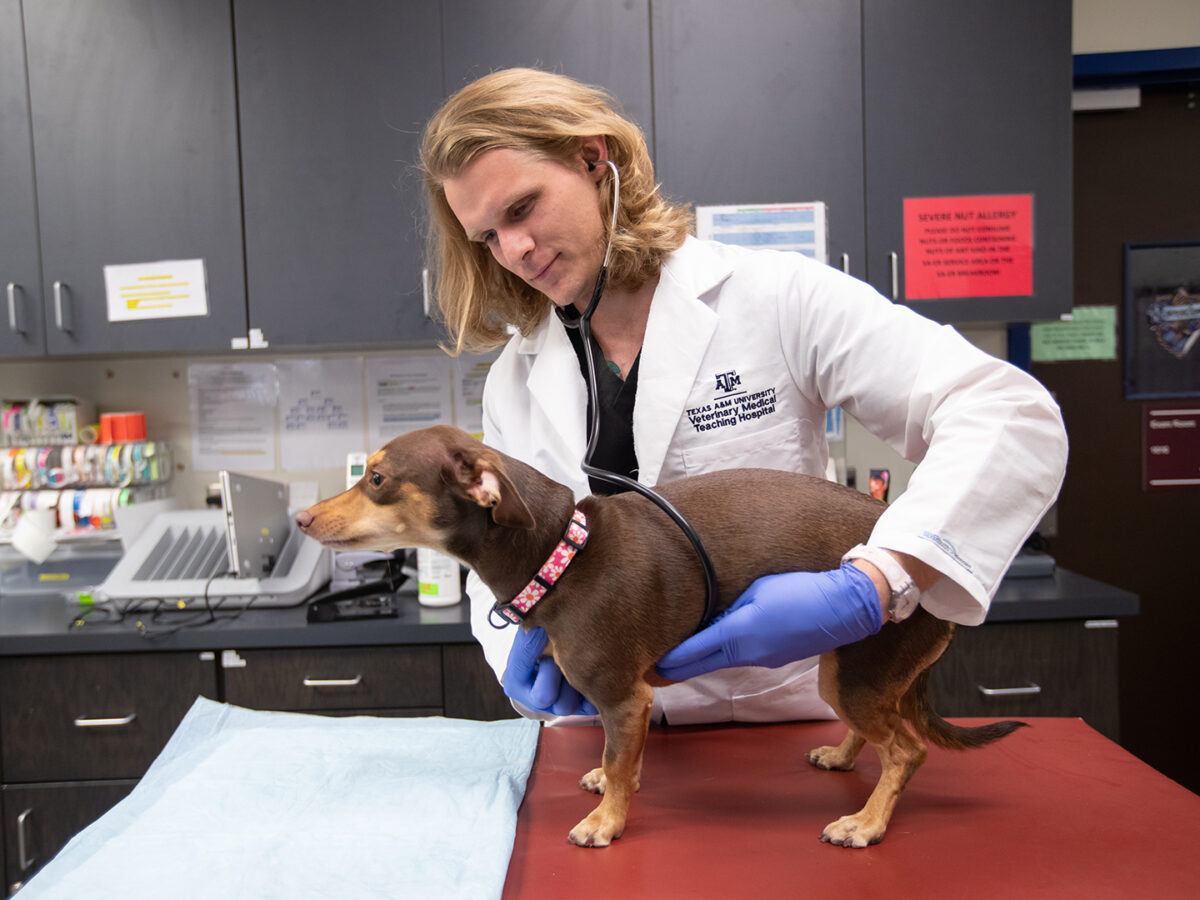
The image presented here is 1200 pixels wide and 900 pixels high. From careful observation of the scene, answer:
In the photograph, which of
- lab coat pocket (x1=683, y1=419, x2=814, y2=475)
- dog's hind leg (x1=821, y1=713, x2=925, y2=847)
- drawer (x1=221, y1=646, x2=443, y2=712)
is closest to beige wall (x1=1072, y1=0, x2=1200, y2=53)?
lab coat pocket (x1=683, y1=419, x2=814, y2=475)

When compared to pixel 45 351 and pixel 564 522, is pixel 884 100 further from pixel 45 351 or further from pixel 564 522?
pixel 45 351

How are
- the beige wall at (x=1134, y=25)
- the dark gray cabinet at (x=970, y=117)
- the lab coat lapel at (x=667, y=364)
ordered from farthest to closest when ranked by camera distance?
the beige wall at (x=1134, y=25) < the dark gray cabinet at (x=970, y=117) < the lab coat lapel at (x=667, y=364)

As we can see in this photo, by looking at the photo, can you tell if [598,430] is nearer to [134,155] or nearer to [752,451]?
[752,451]

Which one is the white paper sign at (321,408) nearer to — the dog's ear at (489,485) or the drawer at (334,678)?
the drawer at (334,678)

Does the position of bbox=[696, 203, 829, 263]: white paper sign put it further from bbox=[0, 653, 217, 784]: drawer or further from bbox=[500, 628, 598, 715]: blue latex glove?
bbox=[0, 653, 217, 784]: drawer

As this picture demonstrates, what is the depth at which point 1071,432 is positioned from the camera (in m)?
2.82

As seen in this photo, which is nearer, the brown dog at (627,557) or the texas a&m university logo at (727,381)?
the brown dog at (627,557)

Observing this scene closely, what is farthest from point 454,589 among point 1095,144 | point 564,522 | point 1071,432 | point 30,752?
point 1095,144

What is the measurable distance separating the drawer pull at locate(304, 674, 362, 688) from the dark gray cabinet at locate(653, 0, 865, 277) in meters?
1.46

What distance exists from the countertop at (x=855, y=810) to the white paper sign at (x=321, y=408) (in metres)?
1.68

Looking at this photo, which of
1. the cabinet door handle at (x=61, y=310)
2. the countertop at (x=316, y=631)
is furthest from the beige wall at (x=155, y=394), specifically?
the countertop at (x=316, y=631)

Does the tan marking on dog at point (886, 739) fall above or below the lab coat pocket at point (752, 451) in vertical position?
below

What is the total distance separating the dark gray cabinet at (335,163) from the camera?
2.33 m

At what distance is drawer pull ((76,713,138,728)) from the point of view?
2.06 m
